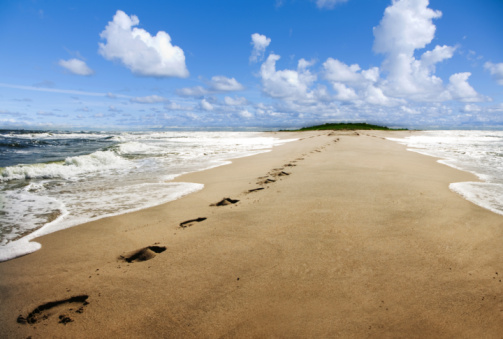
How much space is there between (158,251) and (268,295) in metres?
1.53

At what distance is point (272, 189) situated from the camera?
5.81 m

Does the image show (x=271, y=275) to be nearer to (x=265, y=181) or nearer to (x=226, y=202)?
(x=226, y=202)

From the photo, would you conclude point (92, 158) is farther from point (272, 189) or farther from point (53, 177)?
point (272, 189)

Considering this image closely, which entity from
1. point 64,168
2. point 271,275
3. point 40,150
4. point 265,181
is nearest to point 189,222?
point 271,275

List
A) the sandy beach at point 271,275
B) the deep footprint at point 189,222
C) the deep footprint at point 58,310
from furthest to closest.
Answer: the deep footprint at point 189,222 → the deep footprint at point 58,310 → the sandy beach at point 271,275

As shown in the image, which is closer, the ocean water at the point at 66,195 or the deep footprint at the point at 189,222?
the deep footprint at the point at 189,222

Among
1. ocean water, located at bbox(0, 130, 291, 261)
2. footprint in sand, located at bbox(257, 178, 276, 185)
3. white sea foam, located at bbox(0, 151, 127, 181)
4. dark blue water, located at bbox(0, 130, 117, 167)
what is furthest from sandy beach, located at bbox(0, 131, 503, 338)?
dark blue water, located at bbox(0, 130, 117, 167)

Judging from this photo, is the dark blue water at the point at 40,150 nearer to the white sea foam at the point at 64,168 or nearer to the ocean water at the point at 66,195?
the white sea foam at the point at 64,168

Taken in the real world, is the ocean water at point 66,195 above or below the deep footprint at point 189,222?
below

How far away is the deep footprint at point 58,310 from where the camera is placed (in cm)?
215

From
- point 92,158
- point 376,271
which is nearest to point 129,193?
point 376,271

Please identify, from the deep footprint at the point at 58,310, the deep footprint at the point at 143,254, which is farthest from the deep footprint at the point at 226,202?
the deep footprint at the point at 58,310

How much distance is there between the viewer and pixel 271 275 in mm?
2545

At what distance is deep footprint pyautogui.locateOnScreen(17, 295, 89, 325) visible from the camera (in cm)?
215
